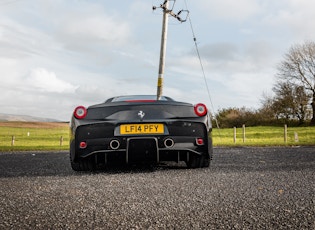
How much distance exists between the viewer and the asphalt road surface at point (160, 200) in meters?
2.53

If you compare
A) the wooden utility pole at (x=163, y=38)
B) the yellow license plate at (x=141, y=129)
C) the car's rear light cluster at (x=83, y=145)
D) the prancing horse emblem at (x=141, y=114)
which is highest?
the wooden utility pole at (x=163, y=38)

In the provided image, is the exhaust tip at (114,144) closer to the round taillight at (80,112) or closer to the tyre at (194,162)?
the round taillight at (80,112)

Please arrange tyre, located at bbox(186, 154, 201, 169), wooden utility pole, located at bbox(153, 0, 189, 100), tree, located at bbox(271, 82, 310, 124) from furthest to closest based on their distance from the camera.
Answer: tree, located at bbox(271, 82, 310, 124), wooden utility pole, located at bbox(153, 0, 189, 100), tyre, located at bbox(186, 154, 201, 169)

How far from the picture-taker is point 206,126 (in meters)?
5.22

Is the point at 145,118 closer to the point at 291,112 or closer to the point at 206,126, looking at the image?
the point at 206,126

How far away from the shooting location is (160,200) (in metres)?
3.30

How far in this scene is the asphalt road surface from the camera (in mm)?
2525

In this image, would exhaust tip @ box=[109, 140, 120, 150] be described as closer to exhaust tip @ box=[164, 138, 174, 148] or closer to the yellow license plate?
the yellow license plate

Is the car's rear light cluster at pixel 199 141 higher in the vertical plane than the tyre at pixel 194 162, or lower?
higher

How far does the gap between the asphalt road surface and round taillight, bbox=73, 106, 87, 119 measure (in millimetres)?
821

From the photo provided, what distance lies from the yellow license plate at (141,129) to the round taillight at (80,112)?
58cm

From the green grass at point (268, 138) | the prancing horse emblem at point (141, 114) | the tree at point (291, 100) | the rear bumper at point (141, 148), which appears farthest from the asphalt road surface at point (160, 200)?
the tree at point (291, 100)

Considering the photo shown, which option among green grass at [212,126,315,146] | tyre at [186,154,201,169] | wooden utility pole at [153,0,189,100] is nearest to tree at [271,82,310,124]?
green grass at [212,126,315,146]

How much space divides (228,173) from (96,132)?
1929mm
